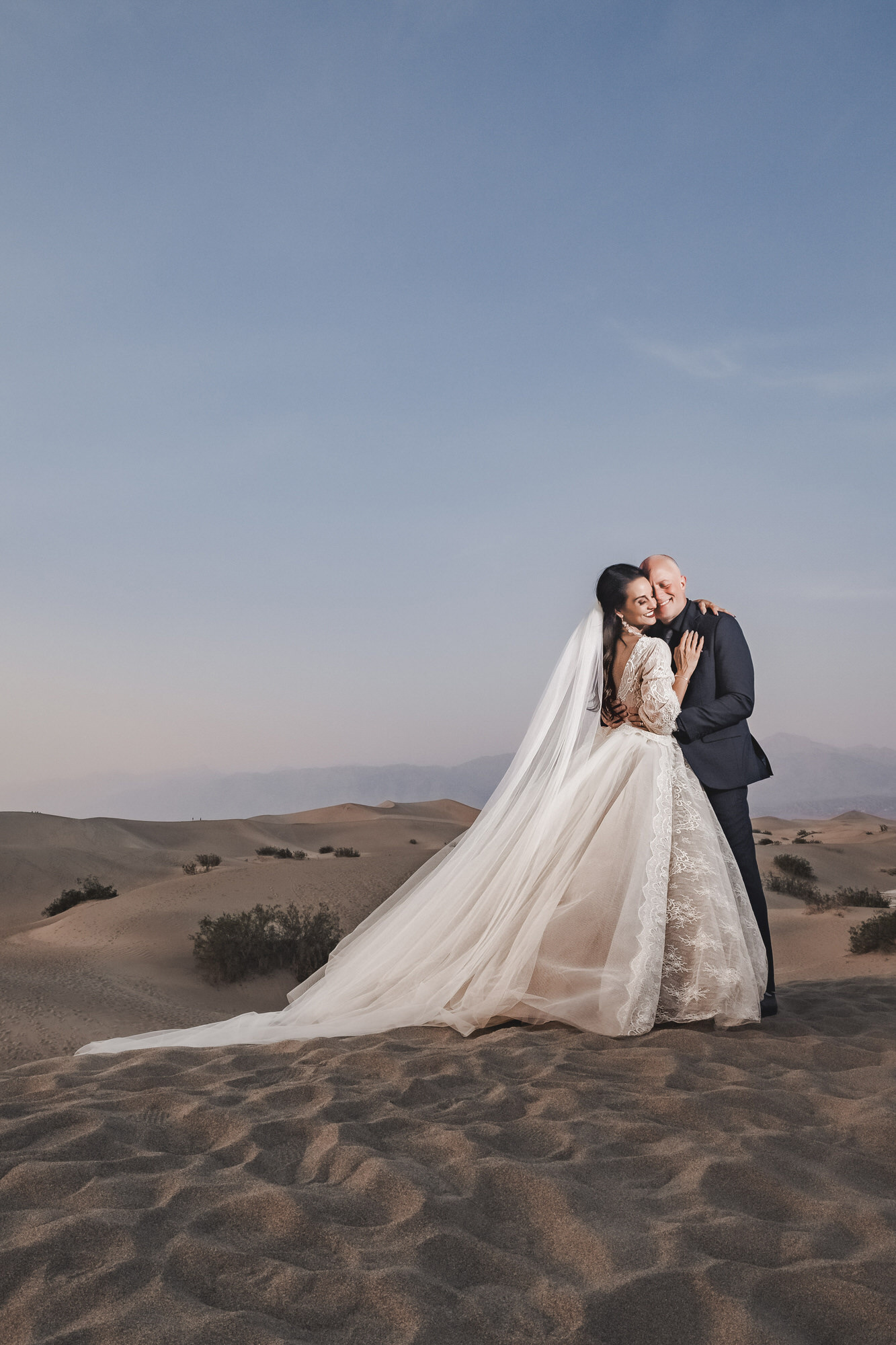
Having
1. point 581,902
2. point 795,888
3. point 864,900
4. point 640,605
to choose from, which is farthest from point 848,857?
point 581,902

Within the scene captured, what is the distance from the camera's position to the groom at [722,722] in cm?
573

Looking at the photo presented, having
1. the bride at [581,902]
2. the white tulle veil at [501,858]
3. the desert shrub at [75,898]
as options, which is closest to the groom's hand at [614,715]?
the bride at [581,902]

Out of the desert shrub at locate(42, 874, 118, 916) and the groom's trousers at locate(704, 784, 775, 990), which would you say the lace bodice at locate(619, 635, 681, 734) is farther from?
the desert shrub at locate(42, 874, 118, 916)

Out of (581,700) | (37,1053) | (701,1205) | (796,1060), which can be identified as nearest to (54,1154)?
(701,1205)

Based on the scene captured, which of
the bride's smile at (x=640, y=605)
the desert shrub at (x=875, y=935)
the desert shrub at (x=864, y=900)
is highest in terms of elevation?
the bride's smile at (x=640, y=605)

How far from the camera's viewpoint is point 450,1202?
101 inches

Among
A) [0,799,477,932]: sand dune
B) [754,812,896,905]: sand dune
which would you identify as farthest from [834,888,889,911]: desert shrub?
[0,799,477,932]: sand dune

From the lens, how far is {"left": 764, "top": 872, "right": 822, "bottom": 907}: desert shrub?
57.8ft

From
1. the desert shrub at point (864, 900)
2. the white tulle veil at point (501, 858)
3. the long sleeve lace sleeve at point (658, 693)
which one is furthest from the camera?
the desert shrub at point (864, 900)

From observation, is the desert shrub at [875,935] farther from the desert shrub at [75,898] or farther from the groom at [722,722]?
the desert shrub at [75,898]

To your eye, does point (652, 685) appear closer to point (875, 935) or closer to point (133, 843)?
point (875, 935)

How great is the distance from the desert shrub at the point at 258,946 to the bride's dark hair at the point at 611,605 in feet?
21.7

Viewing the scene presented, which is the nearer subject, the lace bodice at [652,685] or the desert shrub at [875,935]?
the lace bodice at [652,685]

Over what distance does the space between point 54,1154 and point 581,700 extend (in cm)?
389
